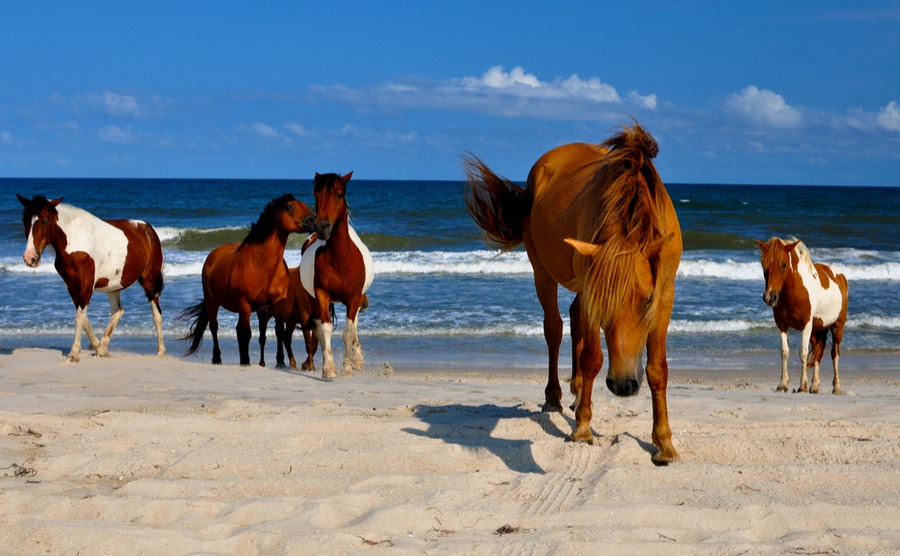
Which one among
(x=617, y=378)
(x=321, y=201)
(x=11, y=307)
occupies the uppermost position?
(x=321, y=201)

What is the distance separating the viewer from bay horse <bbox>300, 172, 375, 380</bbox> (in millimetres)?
8281

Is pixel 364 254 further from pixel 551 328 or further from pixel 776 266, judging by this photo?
pixel 776 266

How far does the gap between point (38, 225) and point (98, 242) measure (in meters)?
0.65

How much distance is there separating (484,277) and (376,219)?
20.4 meters

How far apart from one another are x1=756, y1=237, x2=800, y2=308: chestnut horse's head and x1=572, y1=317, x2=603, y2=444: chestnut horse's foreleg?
4.44m

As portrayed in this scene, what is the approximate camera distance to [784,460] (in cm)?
468

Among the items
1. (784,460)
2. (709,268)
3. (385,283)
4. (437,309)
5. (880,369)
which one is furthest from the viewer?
(709,268)

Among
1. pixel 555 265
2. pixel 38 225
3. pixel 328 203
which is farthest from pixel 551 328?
pixel 38 225

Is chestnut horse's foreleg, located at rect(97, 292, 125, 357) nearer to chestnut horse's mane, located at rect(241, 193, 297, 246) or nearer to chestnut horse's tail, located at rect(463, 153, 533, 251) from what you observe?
chestnut horse's mane, located at rect(241, 193, 297, 246)

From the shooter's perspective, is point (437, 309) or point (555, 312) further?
point (437, 309)

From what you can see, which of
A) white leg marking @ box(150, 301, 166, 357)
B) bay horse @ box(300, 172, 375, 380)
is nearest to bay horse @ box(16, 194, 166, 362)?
white leg marking @ box(150, 301, 166, 357)

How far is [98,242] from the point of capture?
9.16 meters

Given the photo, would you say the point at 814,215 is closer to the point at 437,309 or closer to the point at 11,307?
the point at 437,309

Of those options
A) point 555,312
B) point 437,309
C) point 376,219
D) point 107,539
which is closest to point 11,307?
point 437,309
